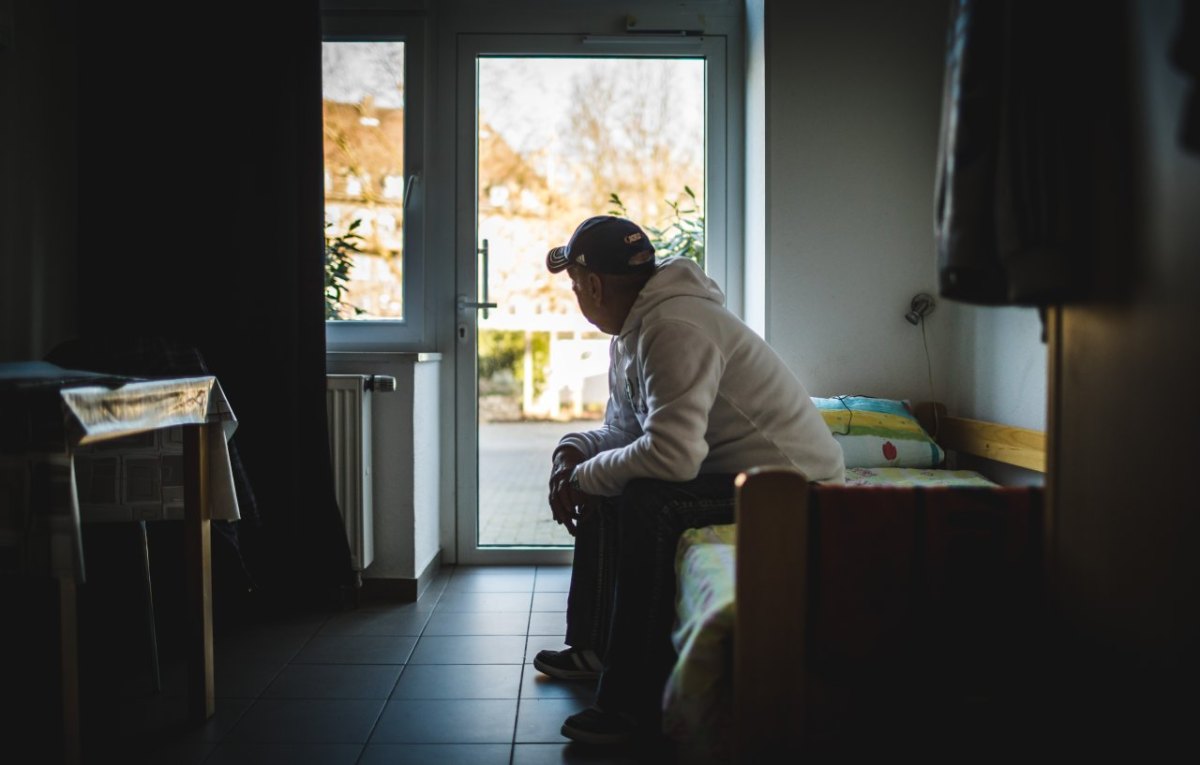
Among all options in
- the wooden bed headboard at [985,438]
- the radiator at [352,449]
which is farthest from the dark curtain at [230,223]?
the wooden bed headboard at [985,438]

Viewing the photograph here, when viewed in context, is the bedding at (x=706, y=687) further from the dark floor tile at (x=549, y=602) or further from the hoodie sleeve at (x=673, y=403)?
the dark floor tile at (x=549, y=602)

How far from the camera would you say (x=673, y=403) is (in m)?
1.79

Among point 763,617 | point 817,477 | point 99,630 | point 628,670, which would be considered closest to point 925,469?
point 817,477

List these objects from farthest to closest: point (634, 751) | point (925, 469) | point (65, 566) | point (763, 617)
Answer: point (925, 469) < point (634, 751) < point (65, 566) < point (763, 617)

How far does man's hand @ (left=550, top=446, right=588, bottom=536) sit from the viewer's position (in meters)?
2.09

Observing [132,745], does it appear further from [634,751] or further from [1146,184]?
[1146,184]

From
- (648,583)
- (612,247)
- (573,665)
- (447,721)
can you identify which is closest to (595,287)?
(612,247)

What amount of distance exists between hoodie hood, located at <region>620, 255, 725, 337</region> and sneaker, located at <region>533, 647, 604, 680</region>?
84 centimetres

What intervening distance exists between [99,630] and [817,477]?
213 cm

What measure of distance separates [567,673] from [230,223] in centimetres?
176

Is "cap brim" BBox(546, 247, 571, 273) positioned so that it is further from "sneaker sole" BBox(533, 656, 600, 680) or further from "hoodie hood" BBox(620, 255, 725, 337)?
"sneaker sole" BBox(533, 656, 600, 680)

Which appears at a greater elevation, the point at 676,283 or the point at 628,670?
the point at 676,283

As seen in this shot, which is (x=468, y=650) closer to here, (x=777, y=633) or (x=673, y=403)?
(x=673, y=403)

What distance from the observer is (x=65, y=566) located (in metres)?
1.41
